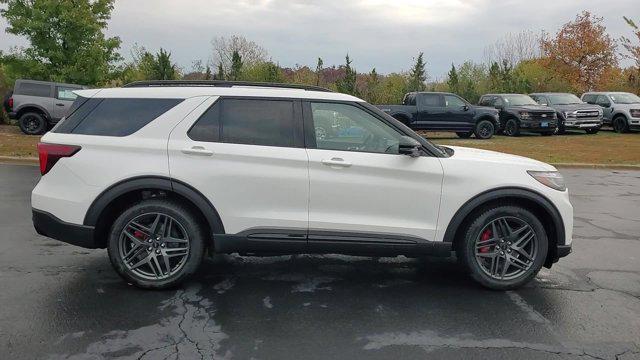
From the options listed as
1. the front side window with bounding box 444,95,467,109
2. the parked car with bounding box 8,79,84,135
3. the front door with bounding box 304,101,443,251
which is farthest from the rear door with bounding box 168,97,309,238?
the front side window with bounding box 444,95,467,109

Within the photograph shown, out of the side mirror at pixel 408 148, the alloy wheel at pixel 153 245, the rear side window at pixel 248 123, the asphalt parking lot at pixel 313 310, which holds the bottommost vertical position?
the asphalt parking lot at pixel 313 310

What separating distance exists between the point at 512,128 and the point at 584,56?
695 inches

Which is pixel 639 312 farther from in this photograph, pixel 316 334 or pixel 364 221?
pixel 316 334

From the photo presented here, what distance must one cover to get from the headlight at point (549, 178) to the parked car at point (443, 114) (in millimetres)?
15807

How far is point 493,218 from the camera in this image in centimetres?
464

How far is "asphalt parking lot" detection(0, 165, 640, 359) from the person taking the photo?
3566 mm

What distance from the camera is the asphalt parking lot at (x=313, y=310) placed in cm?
357

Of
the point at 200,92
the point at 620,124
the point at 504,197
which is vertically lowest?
the point at 620,124

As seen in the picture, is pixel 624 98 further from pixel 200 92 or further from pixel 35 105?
pixel 200 92

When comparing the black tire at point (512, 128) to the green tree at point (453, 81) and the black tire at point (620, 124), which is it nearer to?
the black tire at point (620, 124)

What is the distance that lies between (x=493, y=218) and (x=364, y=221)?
1129mm

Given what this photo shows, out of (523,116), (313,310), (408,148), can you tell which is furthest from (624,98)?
(313,310)

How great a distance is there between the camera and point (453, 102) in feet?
70.9

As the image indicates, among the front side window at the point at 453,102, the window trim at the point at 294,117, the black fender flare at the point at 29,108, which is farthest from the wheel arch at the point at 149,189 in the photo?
the front side window at the point at 453,102
